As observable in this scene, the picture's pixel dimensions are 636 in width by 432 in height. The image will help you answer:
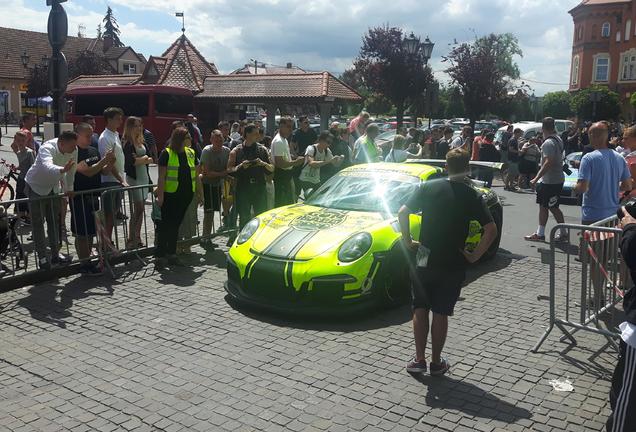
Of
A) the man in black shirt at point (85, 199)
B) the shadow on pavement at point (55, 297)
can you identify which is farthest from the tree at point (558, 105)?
the shadow on pavement at point (55, 297)

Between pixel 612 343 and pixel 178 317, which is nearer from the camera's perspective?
pixel 612 343

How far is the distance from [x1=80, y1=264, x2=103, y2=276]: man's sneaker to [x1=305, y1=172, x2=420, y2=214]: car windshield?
2.81 meters

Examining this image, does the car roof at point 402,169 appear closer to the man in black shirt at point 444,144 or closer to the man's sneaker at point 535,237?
the man's sneaker at point 535,237

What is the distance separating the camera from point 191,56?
3194 cm

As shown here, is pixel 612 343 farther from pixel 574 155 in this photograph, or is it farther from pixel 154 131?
pixel 154 131

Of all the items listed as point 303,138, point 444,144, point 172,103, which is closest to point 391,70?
point 172,103

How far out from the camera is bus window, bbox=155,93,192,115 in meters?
26.2

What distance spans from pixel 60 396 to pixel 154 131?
23.1m

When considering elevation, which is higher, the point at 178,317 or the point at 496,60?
the point at 496,60

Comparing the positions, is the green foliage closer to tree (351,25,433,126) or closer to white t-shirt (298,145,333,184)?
tree (351,25,433,126)

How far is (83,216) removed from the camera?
728cm

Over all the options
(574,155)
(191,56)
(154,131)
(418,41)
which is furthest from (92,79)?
(574,155)

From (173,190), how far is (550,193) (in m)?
6.01

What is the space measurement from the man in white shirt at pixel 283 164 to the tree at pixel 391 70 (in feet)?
70.5
